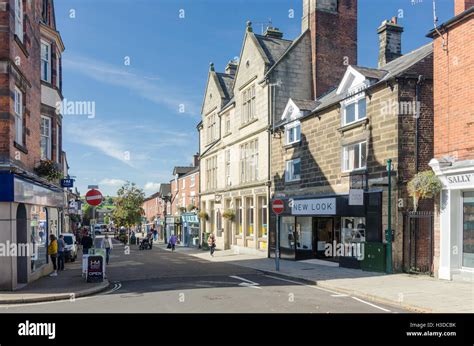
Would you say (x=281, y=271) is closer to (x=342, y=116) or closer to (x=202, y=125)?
(x=342, y=116)

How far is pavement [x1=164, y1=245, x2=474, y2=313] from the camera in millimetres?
11014

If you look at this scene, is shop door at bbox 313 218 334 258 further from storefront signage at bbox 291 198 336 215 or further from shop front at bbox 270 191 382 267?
storefront signage at bbox 291 198 336 215

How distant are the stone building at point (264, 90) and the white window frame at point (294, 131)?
184 centimetres

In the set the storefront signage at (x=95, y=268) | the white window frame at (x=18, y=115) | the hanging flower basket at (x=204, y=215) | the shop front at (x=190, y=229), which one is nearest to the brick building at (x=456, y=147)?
Answer: the storefront signage at (x=95, y=268)

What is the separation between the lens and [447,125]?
1569 cm

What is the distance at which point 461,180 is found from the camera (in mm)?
14742

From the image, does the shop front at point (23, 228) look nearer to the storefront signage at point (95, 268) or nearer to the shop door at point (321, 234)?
the storefront signage at point (95, 268)

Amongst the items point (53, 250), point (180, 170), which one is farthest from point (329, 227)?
point (180, 170)

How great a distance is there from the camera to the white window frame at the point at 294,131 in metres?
25.3

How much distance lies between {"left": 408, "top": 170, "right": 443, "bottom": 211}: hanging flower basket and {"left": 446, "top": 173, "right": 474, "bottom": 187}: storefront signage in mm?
430

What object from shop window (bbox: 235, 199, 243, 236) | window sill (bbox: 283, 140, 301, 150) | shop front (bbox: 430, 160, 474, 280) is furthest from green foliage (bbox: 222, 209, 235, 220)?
shop front (bbox: 430, 160, 474, 280)

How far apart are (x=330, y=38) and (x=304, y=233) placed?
12894mm

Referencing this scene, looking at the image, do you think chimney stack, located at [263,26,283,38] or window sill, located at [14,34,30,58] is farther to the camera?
chimney stack, located at [263,26,283,38]
